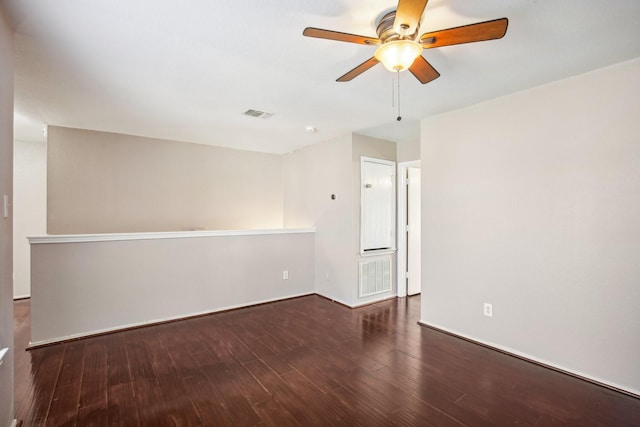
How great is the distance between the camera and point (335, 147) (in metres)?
4.54

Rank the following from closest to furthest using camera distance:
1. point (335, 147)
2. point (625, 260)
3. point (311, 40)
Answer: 1. point (311, 40)
2. point (625, 260)
3. point (335, 147)

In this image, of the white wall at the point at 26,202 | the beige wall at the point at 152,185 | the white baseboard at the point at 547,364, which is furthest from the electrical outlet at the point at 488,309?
the white wall at the point at 26,202

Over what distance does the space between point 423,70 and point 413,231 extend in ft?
11.1

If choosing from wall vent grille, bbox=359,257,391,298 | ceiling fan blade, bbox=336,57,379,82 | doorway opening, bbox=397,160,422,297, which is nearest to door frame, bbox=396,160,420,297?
doorway opening, bbox=397,160,422,297

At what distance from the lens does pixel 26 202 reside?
487 cm

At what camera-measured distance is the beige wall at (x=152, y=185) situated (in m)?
3.96

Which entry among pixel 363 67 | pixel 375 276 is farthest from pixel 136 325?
pixel 363 67

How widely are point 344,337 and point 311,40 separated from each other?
2.82 m

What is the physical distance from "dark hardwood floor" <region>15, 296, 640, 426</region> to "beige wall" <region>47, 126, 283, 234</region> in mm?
1588

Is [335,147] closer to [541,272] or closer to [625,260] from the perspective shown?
[541,272]

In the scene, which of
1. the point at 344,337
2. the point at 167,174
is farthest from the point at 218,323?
the point at 167,174

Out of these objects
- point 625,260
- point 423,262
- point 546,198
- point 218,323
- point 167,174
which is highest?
point 167,174

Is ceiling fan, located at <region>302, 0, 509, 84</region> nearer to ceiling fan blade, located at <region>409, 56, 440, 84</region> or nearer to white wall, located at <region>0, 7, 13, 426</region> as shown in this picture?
ceiling fan blade, located at <region>409, 56, 440, 84</region>

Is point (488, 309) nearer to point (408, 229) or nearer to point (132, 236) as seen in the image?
point (408, 229)
